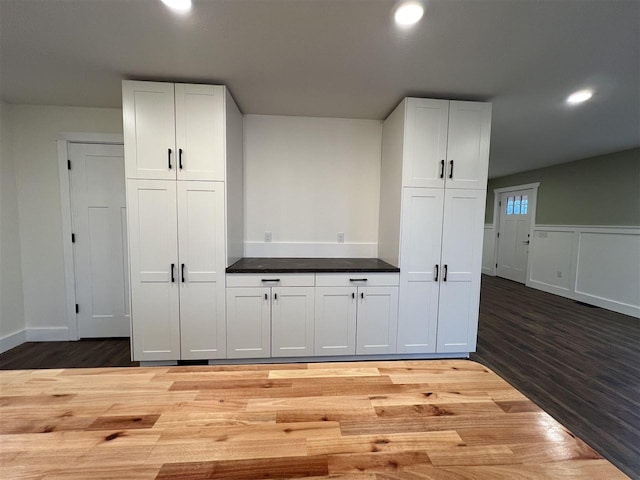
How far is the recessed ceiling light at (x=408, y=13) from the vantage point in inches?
54.1

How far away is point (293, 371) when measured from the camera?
0.79 m

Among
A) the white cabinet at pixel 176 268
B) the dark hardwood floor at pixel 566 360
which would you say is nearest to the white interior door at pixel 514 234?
the dark hardwood floor at pixel 566 360

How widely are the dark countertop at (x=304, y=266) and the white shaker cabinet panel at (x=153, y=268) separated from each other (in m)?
0.56

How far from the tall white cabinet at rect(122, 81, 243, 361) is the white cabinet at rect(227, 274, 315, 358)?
118 mm

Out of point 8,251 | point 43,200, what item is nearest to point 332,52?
point 43,200

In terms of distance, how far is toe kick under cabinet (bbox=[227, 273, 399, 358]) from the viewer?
2264 mm

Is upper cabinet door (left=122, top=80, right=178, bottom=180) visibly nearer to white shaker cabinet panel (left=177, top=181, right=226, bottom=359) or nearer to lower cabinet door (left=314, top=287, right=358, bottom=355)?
white shaker cabinet panel (left=177, top=181, right=226, bottom=359)

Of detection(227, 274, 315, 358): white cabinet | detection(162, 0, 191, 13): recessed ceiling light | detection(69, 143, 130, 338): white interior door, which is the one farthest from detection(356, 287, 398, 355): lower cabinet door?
detection(69, 143, 130, 338): white interior door

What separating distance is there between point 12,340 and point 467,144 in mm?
5005

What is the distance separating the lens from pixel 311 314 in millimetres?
2311

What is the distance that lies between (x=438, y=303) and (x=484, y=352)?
0.84 meters

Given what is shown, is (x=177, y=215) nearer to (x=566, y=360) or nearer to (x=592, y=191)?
(x=566, y=360)

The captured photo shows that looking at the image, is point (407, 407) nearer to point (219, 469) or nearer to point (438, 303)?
point (219, 469)

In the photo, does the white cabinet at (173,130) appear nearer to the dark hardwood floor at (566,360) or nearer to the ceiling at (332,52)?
the ceiling at (332,52)
